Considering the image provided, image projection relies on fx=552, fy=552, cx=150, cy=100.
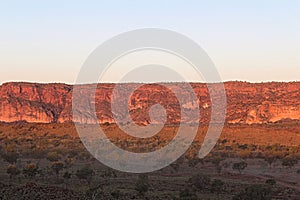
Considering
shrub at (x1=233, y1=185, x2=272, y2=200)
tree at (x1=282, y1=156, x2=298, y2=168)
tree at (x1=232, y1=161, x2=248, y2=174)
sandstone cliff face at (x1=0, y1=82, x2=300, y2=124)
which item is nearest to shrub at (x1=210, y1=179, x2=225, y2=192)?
shrub at (x1=233, y1=185, x2=272, y2=200)

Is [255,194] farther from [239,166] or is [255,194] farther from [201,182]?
[239,166]

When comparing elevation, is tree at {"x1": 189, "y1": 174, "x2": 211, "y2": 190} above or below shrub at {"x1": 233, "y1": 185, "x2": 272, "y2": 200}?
above

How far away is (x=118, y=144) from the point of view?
7162 centimetres

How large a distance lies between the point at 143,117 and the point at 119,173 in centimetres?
5698

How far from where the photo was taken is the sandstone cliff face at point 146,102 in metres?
104

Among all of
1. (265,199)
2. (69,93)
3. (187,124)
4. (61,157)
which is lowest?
(265,199)

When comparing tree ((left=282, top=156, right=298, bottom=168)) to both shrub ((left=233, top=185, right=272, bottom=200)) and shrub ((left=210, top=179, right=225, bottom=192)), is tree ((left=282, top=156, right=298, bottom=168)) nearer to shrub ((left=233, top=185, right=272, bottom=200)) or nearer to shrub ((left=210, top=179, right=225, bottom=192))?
shrub ((left=210, top=179, right=225, bottom=192))

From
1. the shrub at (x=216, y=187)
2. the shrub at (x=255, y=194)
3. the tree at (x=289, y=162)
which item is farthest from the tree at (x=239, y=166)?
the shrub at (x=255, y=194)

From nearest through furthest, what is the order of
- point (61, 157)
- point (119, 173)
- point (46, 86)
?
point (119, 173), point (61, 157), point (46, 86)

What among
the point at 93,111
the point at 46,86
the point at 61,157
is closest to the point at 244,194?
the point at 61,157

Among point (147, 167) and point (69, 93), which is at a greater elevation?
point (69, 93)

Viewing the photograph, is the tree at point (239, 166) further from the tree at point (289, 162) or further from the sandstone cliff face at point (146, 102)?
the sandstone cliff face at point (146, 102)

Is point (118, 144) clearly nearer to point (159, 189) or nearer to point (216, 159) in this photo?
point (216, 159)

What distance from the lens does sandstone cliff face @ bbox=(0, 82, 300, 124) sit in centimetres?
10369
